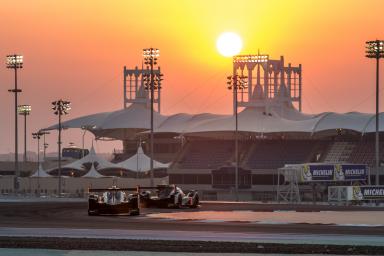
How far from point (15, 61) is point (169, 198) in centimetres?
5509

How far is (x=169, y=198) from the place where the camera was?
6475 cm

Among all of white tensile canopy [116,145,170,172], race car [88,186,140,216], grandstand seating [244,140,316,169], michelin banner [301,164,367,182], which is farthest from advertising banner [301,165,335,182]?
white tensile canopy [116,145,170,172]

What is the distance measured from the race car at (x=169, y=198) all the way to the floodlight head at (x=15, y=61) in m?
52.9

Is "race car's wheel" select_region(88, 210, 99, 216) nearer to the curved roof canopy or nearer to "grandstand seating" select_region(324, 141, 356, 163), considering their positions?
the curved roof canopy

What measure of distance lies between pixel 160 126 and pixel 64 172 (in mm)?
16558

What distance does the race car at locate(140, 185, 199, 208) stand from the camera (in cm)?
6475

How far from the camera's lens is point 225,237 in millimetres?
34688

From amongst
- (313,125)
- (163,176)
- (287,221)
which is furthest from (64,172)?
(287,221)

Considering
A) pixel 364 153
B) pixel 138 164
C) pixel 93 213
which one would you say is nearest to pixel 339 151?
pixel 364 153

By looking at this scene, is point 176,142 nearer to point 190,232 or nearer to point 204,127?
point 204,127

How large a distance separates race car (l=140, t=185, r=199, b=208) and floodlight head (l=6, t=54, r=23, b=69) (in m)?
52.9

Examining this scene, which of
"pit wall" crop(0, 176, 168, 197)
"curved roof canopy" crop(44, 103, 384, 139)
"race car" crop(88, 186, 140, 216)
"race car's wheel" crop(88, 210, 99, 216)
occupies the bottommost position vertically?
"pit wall" crop(0, 176, 168, 197)

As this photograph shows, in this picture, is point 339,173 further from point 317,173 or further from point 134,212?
point 134,212

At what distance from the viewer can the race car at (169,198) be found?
64750 millimetres
